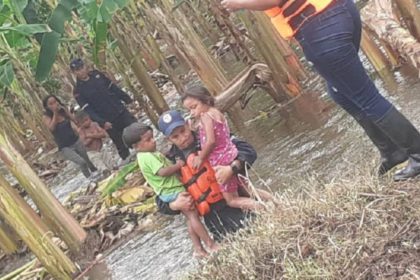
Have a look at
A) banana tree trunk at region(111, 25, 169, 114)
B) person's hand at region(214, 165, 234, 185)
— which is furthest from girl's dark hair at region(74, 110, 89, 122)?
person's hand at region(214, 165, 234, 185)

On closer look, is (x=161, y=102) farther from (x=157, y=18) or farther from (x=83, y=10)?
(x=83, y=10)

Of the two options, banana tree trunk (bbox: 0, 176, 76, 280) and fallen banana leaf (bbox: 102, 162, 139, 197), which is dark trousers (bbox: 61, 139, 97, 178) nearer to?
fallen banana leaf (bbox: 102, 162, 139, 197)

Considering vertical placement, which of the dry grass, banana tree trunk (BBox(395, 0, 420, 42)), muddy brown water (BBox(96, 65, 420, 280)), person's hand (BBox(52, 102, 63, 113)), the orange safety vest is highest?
person's hand (BBox(52, 102, 63, 113))

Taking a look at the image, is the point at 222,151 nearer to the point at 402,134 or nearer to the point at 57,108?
the point at 402,134

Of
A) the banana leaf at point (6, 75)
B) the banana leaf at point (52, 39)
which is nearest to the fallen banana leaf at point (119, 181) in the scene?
the banana leaf at point (6, 75)

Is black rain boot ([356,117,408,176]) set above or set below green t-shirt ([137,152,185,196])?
below

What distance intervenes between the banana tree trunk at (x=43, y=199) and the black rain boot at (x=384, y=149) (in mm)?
4100

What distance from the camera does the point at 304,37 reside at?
14.1 ft

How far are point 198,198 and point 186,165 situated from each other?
0.25 meters

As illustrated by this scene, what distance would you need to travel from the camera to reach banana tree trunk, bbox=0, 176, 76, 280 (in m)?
7.42

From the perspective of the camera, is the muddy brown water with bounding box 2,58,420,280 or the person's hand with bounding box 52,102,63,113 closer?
the muddy brown water with bounding box 2,58,420,280

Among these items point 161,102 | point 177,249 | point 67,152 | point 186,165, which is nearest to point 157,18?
point 161,102

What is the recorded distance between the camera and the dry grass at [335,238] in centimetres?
372

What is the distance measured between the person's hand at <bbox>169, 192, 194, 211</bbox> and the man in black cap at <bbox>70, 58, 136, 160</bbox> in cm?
650
